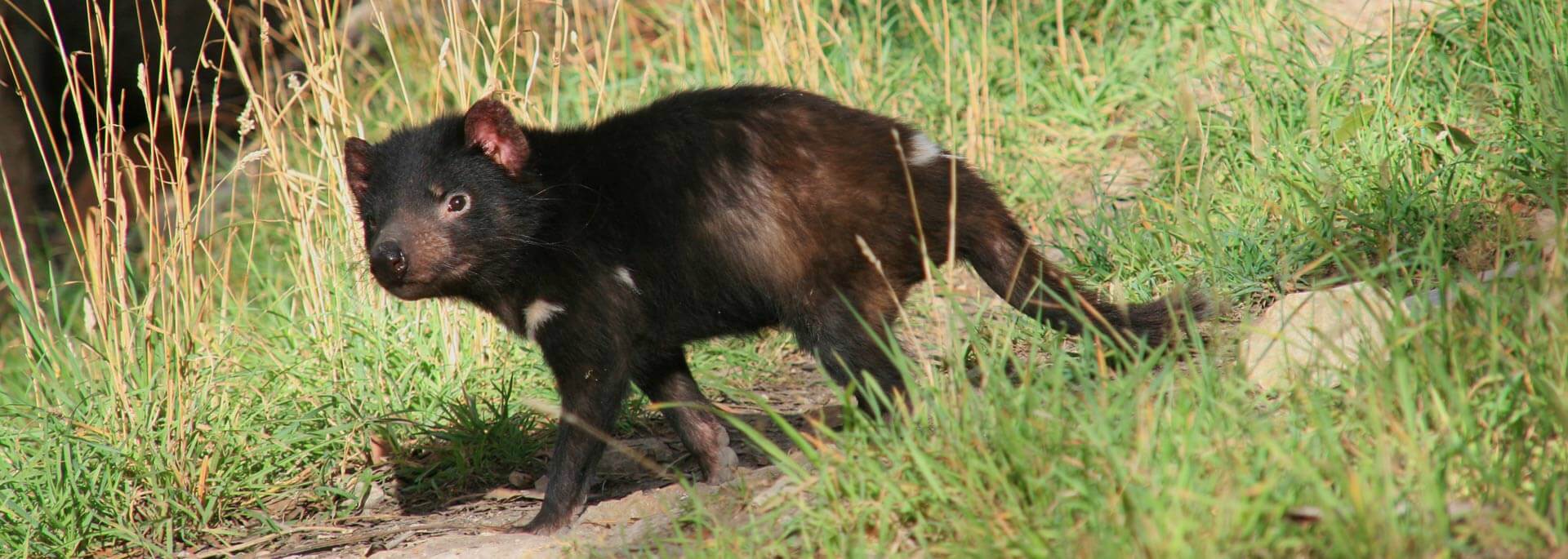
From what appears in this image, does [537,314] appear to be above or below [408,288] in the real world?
below

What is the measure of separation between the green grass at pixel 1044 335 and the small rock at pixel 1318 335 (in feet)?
0.23

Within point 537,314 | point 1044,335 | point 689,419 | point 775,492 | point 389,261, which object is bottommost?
point 689,419

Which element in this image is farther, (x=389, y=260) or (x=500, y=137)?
(x=500, y=137)

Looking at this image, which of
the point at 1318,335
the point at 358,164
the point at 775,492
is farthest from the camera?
the point at 358,164

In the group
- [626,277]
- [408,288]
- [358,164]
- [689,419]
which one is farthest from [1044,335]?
[358,164]

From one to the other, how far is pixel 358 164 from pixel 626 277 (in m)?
0.92

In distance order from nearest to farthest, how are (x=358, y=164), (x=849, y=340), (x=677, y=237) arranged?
(x=849, y=340) < (x=677, y=237) < (x=358, y=164)

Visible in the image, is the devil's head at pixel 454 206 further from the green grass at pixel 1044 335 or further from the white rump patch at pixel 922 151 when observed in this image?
the white rump patch at pixel 922 151

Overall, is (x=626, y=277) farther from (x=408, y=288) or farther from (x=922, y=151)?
(x=922, y=151)

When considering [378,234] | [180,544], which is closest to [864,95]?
[378,234]

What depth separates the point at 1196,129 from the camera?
4996 mm

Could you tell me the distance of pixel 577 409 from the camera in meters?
3.72

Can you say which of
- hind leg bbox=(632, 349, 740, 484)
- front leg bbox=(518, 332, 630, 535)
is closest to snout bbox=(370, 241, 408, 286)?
front leg bbox=(518, 332, 630, 535)

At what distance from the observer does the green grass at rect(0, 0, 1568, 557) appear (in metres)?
2.45
